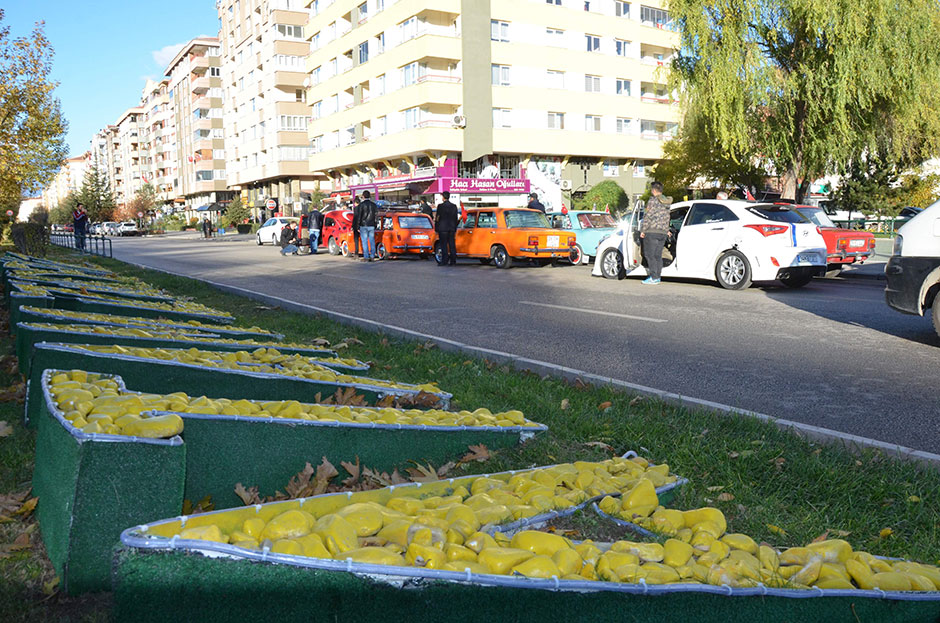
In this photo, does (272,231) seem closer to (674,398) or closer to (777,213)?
(777,213)

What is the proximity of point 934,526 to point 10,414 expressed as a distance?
16.1 feet

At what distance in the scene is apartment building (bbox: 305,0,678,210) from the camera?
155ft

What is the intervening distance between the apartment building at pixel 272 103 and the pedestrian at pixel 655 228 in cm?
5489

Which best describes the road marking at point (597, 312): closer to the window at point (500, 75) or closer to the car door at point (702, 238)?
the car door at point (702, 238)

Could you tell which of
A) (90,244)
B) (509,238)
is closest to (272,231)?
(90,244)

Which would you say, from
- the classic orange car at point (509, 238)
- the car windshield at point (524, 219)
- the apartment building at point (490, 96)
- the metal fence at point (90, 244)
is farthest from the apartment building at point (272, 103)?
the car windshield at point (524, 219)

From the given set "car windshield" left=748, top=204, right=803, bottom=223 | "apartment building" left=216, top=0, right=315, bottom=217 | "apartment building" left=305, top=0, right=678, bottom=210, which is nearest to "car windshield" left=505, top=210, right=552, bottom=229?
"car windshield" left=748, top=204, right=803, bottom=223

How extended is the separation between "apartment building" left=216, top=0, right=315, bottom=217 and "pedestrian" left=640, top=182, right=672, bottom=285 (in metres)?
54.9

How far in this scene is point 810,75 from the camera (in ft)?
67.8

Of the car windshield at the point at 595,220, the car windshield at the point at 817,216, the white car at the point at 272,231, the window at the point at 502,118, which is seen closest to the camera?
the car windshield at the point at 817,216

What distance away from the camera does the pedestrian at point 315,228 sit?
95.4ft

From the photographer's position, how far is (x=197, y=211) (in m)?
99.2

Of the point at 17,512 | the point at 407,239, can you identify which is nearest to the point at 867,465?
the point at 17,512

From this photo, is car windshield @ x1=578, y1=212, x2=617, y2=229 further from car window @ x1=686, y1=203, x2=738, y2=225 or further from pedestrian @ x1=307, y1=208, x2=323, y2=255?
pedestrian @ x1=307, y1=208, x2=323, y2=255
